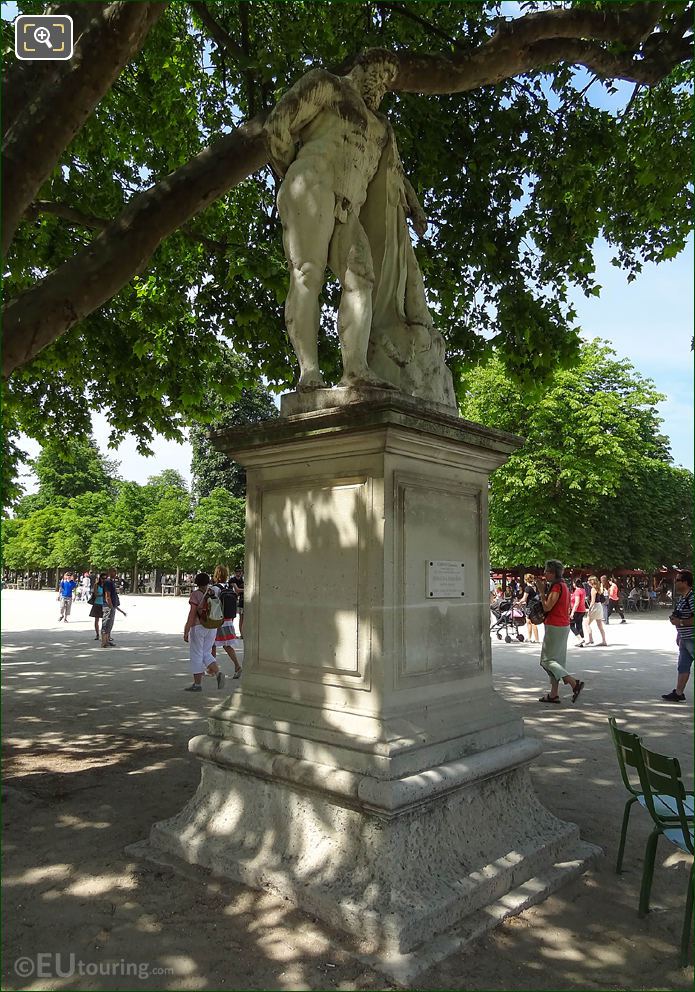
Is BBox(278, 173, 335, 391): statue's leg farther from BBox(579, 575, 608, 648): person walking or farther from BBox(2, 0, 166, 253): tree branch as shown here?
BBox(579, 575, 608, 648): person walking

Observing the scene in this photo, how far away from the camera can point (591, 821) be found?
185 inches

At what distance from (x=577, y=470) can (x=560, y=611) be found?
21376 mm

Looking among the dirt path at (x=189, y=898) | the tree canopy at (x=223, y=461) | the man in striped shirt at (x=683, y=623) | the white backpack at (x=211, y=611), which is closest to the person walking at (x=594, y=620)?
the man in striped shirt at (x=683, y=623)

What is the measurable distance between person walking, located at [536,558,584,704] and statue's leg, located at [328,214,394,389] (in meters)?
5.86

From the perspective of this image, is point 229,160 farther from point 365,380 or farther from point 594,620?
point 594,620

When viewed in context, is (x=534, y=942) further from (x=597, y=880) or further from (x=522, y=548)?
(x=522, y=548)

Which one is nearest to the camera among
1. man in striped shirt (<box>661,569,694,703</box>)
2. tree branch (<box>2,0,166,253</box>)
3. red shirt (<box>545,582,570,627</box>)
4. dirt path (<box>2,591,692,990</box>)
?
dirt path (<box>2,591,692,990</box>)

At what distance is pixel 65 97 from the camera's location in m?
4.50

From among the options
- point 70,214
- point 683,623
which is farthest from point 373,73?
point 683,623

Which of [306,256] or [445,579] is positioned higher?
[306,256]

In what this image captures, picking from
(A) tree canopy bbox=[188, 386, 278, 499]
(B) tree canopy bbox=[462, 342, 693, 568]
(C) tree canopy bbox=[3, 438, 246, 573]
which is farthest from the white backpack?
(A) tree canopy bbox=[188, 386, 278, 499]

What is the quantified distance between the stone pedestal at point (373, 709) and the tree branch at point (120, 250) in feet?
6.47

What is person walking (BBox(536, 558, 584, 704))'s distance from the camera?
29.3 feet

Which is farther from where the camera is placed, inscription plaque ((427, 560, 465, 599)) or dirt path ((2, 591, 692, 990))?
inscription plaque ((427, 560, 465, 599))
